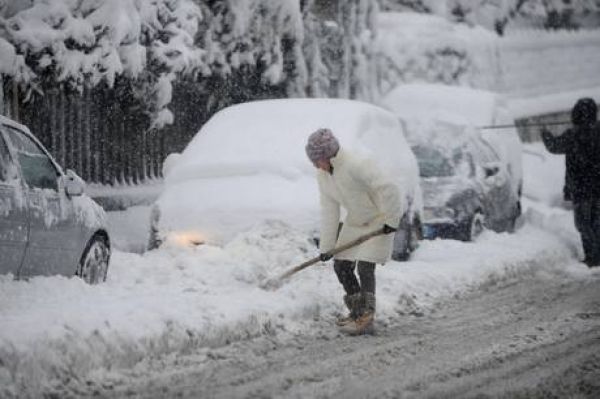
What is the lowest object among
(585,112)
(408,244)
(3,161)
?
(408,244)

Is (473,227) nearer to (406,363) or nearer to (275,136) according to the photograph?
(275,136)

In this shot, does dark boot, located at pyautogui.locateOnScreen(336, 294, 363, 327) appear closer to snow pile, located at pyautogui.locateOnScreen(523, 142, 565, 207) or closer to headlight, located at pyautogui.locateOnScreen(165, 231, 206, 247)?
headlight, located at pyautogui.locateOnScreen(165, 231, 206, 247)

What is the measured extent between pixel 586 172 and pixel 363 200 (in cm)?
529

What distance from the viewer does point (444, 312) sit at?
25.1 ft

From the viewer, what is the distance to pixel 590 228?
11.0 metres

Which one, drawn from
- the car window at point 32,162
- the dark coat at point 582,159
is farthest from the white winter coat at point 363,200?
the dark coat at point 582,159

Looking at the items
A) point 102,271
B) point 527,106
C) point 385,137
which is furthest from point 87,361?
point 527,106

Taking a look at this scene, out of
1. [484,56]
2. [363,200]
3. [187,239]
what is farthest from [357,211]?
[484,56]

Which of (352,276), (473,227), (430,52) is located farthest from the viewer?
(430,52)

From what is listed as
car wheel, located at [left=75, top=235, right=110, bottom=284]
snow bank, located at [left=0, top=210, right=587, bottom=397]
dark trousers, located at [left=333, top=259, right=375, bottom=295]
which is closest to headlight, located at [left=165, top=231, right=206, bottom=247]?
snow bank, located at [left=0, top=210, right=587, bottom=397]

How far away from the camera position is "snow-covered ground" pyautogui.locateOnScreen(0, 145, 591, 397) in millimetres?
5047

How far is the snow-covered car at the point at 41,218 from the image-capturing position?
630 cm

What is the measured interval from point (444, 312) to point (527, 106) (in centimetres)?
2319

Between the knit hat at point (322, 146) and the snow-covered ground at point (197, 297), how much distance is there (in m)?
1.26
